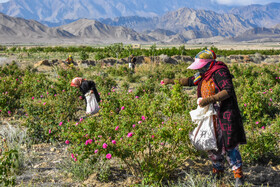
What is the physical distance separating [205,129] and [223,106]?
0.99 ft

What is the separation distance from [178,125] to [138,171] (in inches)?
33.3

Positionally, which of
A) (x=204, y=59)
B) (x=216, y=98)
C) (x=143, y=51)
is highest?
(x=143, y=51)

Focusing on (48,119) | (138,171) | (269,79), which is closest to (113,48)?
(269,79)

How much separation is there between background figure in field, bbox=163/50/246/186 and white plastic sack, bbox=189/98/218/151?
58 millimetres

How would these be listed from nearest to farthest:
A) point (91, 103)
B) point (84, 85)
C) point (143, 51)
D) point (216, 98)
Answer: point (216, 98), point (91, 103), point (84, 85), point (143, 51)

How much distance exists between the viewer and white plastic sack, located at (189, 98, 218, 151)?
9.27ft

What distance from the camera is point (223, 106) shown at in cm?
279

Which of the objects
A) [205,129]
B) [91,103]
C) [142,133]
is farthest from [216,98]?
[91,103]

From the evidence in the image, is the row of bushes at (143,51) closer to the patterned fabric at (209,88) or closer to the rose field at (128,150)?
the rose field at (128,150)

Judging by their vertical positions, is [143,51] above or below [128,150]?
above

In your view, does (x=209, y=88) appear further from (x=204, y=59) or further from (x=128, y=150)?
(x=128, y=150)

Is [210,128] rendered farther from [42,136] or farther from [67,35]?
[67,35]

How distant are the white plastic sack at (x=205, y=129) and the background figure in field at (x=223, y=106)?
0.06m

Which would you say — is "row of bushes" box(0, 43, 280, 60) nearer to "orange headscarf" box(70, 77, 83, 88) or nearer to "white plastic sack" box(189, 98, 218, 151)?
"orange headscarf" box(70, 77, 83, 88)
